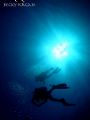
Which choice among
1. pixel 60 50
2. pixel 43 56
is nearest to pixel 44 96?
pixel 43 56

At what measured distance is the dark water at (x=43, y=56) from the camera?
406 centimetres

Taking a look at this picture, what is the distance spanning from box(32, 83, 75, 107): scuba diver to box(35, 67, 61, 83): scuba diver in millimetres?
179

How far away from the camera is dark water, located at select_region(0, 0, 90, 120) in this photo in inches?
160

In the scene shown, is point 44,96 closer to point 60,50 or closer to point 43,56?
point 43,56

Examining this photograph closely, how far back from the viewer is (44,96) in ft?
13.6

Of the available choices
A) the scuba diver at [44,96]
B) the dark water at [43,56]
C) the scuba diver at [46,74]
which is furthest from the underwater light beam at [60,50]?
the scuba diver at [44,96]

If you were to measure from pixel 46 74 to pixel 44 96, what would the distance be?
44 centimetres

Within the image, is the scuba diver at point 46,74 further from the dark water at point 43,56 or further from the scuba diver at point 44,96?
the scuba diver at point 44,96

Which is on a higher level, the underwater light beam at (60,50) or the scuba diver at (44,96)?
the underwater light beam at (60,50)

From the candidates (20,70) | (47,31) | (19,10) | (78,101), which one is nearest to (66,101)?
(78,101)

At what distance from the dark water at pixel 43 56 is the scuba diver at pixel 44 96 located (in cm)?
8

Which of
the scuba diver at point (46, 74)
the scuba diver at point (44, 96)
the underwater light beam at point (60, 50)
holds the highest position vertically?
the underwater light beam at point (60, 50)

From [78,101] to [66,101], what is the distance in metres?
0.23

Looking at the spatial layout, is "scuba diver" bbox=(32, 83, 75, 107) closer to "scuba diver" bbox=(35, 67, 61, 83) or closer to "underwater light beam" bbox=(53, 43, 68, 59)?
"scuba diver" bbox=(35, 67, 61, 83)
